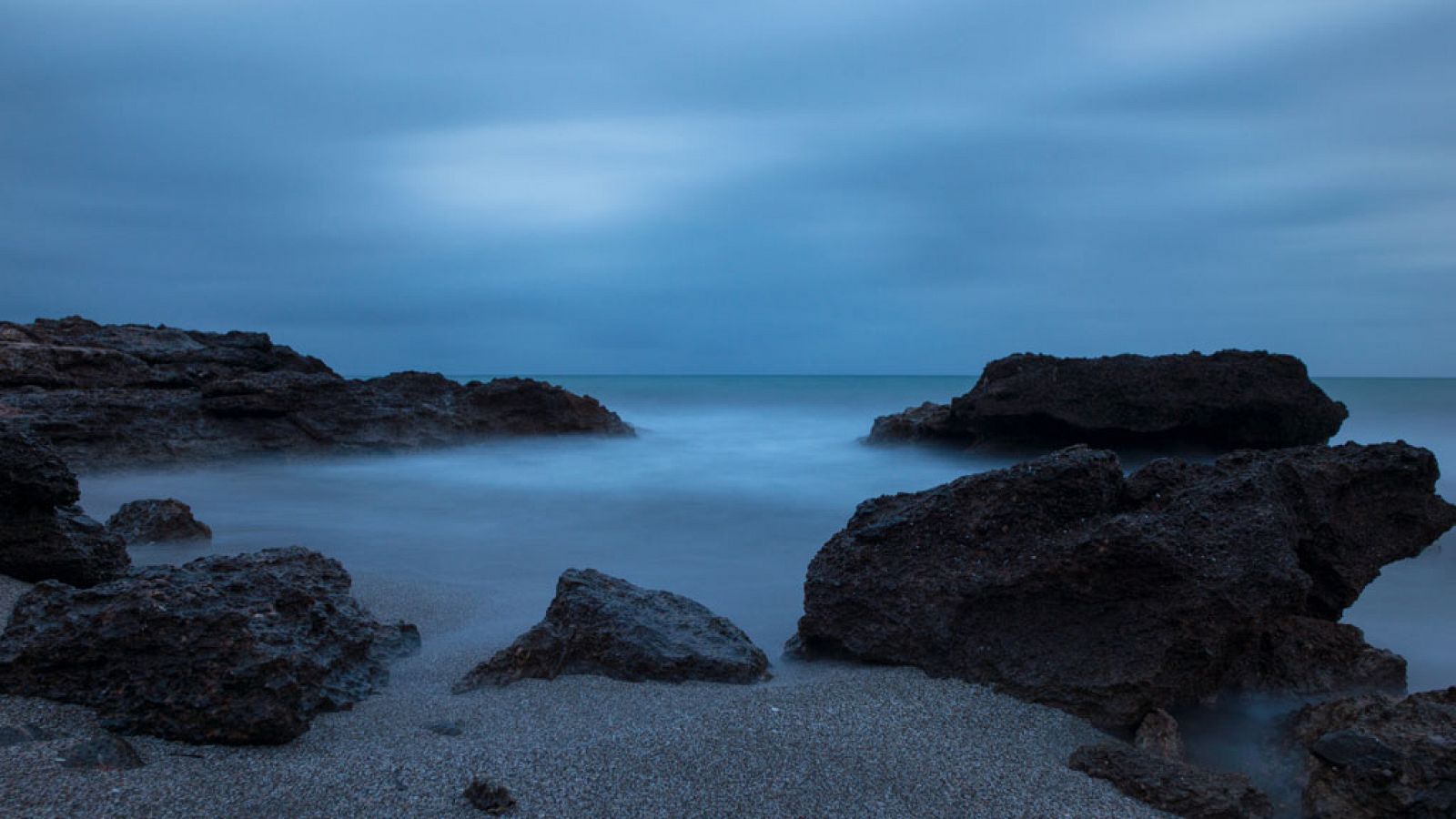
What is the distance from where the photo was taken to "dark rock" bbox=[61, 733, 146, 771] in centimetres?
257

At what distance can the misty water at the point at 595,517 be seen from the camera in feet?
19.7

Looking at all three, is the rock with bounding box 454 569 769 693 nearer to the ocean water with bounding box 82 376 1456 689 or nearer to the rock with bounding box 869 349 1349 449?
the ocean water with bounding box 82 376 1456 689

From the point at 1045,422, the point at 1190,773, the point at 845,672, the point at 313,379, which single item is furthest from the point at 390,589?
the point at 1045,422

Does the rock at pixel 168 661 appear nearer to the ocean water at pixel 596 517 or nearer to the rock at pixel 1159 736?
the ocean water at pixel 596 517

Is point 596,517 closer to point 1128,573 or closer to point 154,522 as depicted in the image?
point 154,522

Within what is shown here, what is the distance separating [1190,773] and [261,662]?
3.07 metres

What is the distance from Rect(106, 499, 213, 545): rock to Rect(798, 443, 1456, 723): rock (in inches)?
209

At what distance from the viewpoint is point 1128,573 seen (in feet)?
11.7

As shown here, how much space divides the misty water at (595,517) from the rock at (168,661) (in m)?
1.57

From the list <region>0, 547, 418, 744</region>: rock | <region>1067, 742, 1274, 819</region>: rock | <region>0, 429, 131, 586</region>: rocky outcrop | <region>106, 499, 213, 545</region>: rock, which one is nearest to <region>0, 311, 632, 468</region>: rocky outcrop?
<region>106, 499, 213, 545</region>: rock

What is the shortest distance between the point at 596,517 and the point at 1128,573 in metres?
7.11

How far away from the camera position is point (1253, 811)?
2.76 meters

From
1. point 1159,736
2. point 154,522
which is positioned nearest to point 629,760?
point 1159,736

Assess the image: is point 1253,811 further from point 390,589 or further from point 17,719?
point 390,589
